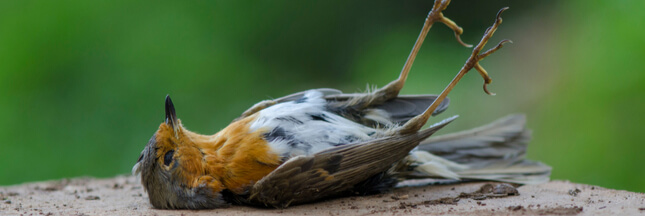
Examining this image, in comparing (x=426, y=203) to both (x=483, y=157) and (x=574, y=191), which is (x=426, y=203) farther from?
(x=483, y=157)

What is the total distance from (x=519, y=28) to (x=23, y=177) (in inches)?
278

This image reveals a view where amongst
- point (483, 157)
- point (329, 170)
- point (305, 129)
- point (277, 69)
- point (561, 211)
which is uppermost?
point (277, 69)

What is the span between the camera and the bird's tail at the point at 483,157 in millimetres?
4539

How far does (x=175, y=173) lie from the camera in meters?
3.66

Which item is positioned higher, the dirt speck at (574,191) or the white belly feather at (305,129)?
the white belly feather at (305,129)

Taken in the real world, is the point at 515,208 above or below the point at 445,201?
below

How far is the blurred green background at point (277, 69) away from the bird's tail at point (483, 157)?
2862 millimetres

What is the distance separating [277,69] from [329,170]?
19.7 feet

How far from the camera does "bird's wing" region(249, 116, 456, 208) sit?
3.45 metres

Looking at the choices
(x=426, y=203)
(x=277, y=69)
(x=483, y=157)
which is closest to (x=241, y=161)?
(x=426, y=203)

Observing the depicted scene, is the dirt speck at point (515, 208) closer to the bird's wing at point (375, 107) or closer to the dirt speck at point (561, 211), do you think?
the dirt speck at point (561, 211)

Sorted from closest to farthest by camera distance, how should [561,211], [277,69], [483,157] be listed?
[561,211]
[483,157]
[277,69]

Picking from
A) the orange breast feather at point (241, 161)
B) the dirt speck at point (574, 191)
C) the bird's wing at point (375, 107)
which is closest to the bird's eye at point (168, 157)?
the orange breast feather at point (241, 161)

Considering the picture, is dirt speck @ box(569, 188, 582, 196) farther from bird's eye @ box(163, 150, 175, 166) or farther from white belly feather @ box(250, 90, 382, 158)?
bird's eye @ box(163, 150, 175, 166)
